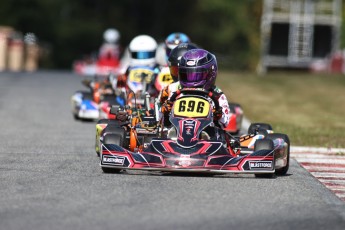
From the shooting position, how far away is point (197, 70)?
37.8ft

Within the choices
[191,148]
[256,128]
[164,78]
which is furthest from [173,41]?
[191,148]

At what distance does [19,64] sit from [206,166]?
34551 mm

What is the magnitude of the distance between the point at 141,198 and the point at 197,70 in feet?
8.79

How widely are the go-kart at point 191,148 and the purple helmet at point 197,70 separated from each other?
0.51ft

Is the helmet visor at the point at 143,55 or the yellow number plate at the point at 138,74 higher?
the helmet visor at the point at 143,55

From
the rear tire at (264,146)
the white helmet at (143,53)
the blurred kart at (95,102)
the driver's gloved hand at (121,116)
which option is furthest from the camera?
the white helmet at (143,53)

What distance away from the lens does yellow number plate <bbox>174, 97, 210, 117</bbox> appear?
1105 cm

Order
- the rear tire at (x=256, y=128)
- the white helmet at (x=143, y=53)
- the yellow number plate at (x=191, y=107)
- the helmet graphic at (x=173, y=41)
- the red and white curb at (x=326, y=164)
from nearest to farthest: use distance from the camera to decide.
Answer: the red and white curb at (x=326, y=164), the yellow number plate at (x=191, y=107), the rear tire at (x=256, y=128), the helmet graphic at (x=173, y=41), the white helmet at (x=143, y=53)

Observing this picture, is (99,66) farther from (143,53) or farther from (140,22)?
(140,22)

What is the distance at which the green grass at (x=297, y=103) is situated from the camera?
54.0 ft

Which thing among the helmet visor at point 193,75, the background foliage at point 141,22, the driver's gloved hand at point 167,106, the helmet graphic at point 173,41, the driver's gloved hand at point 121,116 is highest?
the helmet visor at point 193,75

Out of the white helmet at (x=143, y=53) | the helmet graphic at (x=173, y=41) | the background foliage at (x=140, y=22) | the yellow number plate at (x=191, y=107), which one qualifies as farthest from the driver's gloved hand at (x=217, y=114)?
the background foliage at (x=140, y=22)

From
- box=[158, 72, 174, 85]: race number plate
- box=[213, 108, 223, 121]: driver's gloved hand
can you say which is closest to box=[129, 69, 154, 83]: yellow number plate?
box=[158, 72, 174, 85]: race number plate

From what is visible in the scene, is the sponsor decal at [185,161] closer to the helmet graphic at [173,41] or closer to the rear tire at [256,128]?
the rear tire at [256,128]
